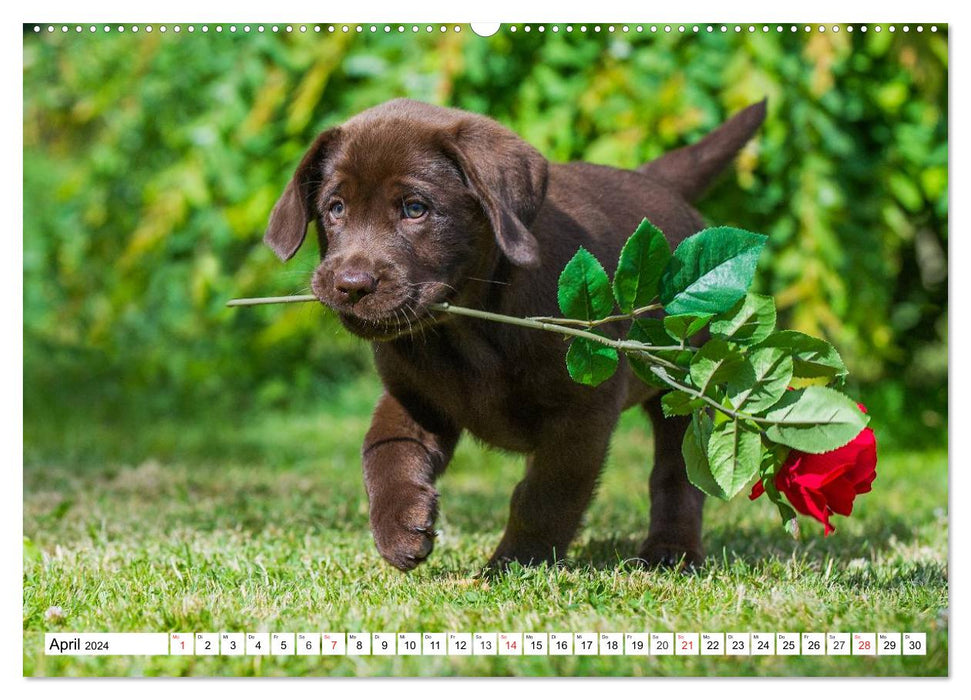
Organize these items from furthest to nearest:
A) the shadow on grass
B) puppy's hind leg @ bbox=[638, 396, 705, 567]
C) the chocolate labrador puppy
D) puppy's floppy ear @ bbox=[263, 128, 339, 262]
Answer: puppy's hind leg @ bbox=[638, 396, 705, 567], the shadow on grass, puppy's floppy ear @ bbox=[263, 128, 339, 262], the chocolate labrador puppy

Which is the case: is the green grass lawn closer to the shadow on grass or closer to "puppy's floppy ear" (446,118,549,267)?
the shadow on grass

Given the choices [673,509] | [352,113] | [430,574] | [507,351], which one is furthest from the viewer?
[352,113]

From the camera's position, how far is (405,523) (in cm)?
285

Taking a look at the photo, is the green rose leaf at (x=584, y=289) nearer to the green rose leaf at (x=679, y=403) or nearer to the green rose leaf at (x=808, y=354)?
the green rose leaf at (x=679, y=403)

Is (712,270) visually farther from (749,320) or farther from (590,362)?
(590,362)

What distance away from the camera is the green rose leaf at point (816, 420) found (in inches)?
97.5

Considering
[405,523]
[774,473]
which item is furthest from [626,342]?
[405,523]

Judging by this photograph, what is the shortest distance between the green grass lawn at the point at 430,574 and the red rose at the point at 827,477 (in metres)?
0.24

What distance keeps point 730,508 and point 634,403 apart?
1190 millimetres

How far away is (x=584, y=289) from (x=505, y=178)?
15.9 inches

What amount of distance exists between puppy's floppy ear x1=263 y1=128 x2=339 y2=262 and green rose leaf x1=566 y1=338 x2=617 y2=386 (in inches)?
30.6

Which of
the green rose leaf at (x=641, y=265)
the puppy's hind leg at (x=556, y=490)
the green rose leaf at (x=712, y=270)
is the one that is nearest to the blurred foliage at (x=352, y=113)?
the puppy's hind leg at (x=556, y=490)

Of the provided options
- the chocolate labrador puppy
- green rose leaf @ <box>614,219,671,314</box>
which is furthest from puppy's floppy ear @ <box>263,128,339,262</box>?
green rose leaf @ <box>614,219,671,314</box>

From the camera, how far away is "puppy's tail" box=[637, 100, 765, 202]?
3.79 meters
